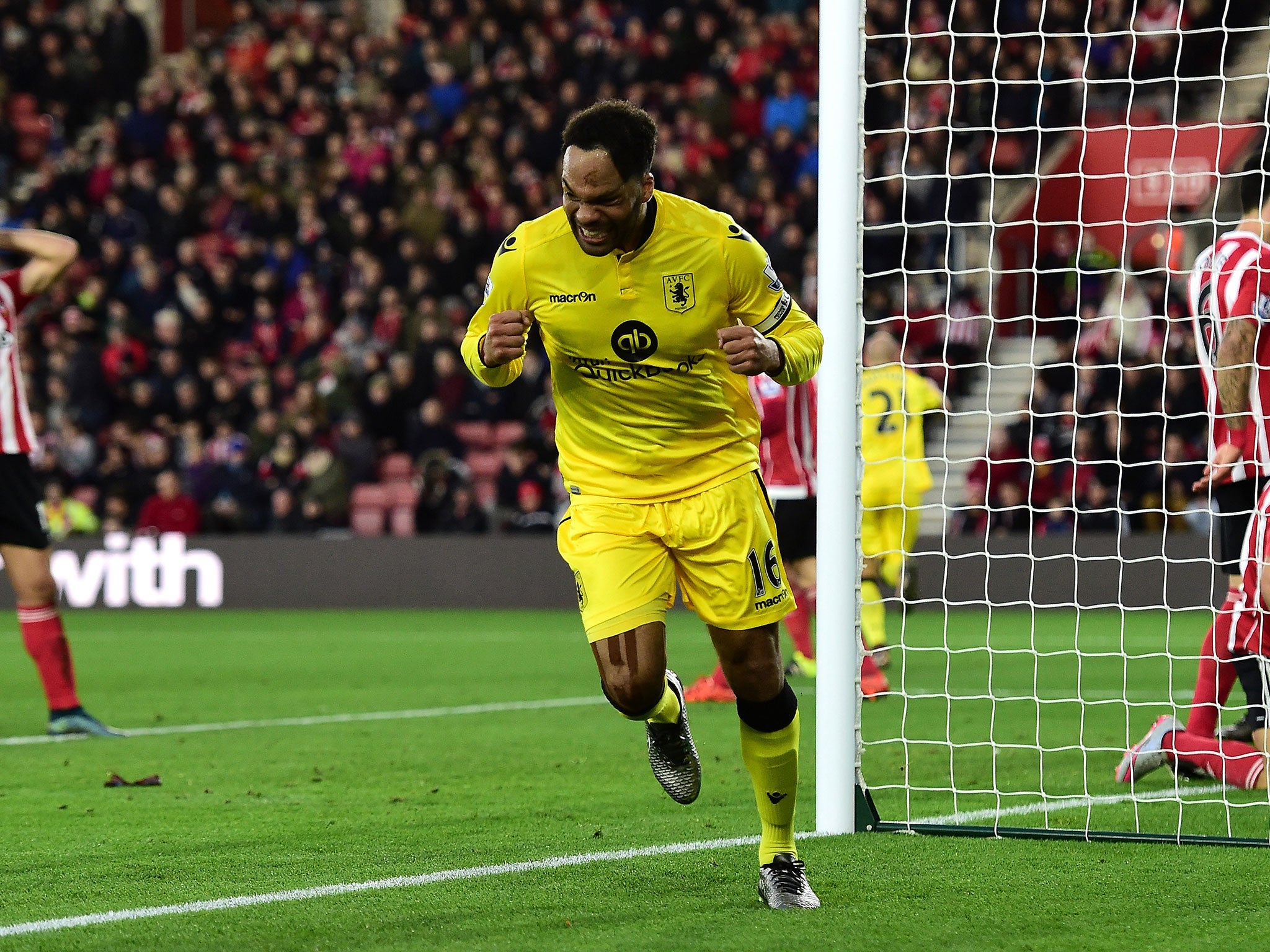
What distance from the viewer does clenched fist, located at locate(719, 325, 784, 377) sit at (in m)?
4.30

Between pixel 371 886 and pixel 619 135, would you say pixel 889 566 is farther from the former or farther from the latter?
pixel 619 135

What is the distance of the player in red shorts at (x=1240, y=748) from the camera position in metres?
6.08

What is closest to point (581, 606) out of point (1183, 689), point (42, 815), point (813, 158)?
point (42, 815)

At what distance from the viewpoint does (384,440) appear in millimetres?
18781

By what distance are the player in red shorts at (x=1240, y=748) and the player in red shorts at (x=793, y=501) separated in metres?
2.92

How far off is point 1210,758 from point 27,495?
4.92 meters

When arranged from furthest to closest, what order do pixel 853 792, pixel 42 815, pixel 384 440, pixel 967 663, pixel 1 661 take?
pixel 384 440
pixel 1 661
pixel 967 663
pixel 42 815
pixel 853 792

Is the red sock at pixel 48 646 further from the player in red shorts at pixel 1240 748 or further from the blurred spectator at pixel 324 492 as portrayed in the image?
the blurred spectator at pixel 324 492

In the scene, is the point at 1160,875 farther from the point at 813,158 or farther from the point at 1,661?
the point at 813,158

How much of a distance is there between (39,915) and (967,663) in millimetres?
7848

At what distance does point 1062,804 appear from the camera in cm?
606

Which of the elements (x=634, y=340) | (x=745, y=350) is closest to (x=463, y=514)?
(x=634, y=340)

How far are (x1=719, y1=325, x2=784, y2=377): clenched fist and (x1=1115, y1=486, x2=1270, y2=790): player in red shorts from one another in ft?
7.88

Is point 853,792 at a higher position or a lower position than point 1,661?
higher
